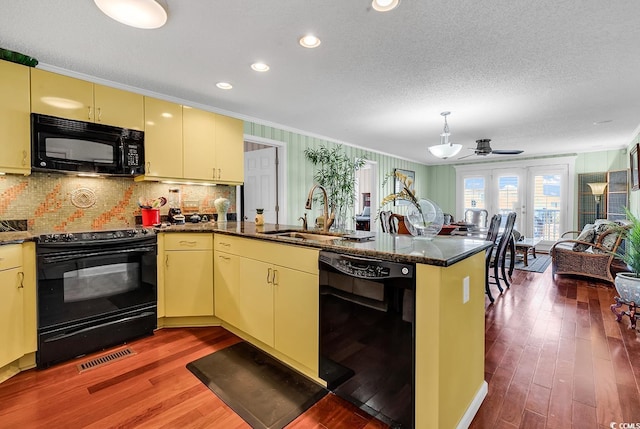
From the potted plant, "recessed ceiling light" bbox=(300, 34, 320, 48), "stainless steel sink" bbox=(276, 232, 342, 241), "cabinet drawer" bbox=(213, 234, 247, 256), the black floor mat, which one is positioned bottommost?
the black floor mat

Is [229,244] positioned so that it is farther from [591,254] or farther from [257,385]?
[591,254]

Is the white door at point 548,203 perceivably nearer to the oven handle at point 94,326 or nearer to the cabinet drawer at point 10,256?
the oven handle at point 94,326

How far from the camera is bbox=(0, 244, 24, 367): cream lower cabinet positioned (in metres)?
1.98

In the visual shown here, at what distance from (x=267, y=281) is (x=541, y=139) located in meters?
5.81

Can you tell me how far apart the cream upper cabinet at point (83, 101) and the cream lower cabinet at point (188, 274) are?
44.8 inches

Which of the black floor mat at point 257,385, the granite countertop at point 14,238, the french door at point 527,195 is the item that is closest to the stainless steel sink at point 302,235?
the black floor mat at point 257,385

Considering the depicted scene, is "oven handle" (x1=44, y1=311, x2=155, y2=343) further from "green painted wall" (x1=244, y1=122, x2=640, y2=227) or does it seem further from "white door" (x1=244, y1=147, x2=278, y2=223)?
"green painted wall" (x1=244, y1=122, x2=640, y2=227)

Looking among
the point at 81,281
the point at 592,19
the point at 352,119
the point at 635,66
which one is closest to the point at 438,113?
the point at 352,119

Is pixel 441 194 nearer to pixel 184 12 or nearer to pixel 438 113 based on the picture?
pixel 438 113

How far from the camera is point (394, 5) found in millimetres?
1741

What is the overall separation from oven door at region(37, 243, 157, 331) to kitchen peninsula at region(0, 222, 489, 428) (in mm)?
152

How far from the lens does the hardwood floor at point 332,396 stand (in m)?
1.66

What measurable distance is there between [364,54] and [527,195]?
7272 millimetres

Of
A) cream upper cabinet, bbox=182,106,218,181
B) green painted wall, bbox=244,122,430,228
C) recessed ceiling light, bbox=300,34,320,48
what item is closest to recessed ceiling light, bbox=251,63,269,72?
recessed ceiling light, bbox=300,34,320,48
